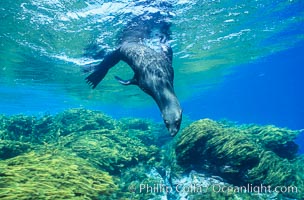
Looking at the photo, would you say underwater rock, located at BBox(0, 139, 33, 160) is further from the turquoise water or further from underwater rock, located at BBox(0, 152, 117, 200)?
the turquoise water

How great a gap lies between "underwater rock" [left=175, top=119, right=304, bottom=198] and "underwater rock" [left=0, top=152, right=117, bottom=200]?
9.30ft

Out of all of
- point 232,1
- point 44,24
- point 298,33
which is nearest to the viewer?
point 44,24

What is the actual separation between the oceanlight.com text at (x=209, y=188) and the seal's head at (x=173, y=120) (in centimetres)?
287

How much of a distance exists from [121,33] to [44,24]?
3.84m

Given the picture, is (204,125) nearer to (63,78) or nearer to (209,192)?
(209,192)

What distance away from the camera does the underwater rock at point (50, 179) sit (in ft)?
13.7

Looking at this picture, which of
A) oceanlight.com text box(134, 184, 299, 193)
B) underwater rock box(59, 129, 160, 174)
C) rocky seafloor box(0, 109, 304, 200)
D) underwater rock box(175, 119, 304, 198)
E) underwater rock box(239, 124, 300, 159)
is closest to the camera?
rocky seafloor box(0, 109, 304, 200)

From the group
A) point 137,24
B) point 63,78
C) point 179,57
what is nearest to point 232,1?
point 137,24

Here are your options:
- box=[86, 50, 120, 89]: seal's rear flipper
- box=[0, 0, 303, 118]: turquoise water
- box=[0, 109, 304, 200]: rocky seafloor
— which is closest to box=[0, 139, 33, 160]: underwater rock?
box=[0, 109, 304, 200]: rocky seafloor

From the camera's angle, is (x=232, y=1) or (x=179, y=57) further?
(x=179, y=57)

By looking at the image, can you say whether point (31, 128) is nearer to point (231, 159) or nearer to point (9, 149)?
point (9, 149)

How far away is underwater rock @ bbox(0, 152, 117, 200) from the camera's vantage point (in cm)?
418

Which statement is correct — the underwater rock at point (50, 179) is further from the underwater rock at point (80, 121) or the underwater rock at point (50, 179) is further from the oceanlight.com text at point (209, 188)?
the underwater rock at point (80, 121)

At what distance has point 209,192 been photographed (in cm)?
643
